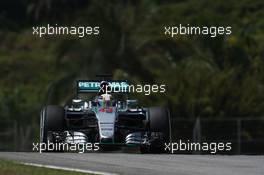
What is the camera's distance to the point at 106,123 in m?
20.1

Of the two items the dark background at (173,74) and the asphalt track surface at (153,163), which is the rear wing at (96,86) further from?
the dark background at (173,74)

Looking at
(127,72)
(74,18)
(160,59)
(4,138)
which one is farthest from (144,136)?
(74,18)

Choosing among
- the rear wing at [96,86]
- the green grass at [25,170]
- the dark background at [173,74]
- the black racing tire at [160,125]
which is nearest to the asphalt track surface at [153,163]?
the green grass at [25,170]

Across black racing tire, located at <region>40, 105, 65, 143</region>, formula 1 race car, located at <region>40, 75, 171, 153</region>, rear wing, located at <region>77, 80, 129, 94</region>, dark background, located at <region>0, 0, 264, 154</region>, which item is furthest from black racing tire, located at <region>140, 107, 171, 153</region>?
dark background, located at <region>0, 0, 264, 154</region>

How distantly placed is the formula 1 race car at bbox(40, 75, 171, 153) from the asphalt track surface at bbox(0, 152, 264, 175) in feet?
3.82

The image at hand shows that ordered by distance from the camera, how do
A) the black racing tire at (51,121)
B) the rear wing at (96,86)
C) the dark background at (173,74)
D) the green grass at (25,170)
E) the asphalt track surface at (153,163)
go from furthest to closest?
the dark background at (173,74) → the rear wing at (96,86) → the black racing tire at (51,121) → the asphalt track surface at (153,163) → the green grass at (25,170)

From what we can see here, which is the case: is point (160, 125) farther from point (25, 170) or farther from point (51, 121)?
point (25, 170)

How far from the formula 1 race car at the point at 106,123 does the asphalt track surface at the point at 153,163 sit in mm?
1164

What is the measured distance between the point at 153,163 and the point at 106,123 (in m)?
3.16

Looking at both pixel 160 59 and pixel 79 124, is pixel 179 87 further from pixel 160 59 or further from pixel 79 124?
pixel 79 124

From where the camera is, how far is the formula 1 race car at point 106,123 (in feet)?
65.7

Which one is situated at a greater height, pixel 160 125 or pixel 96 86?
pixel 96 86

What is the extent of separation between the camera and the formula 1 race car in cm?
2003

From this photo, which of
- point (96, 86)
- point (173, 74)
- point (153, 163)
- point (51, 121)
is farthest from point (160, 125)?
point (173, 74)
